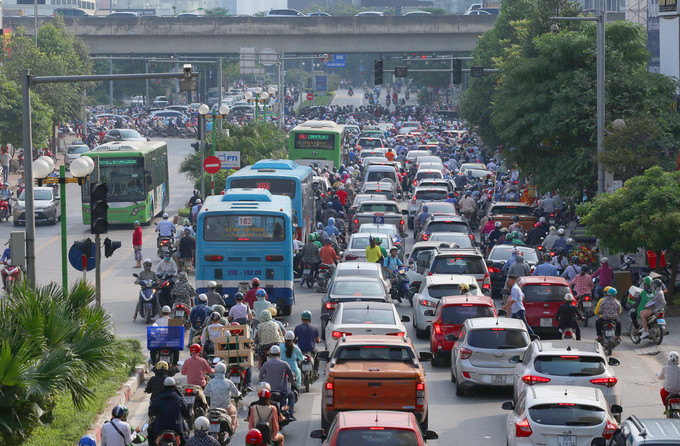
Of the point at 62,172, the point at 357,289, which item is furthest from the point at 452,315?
the point at 62,172

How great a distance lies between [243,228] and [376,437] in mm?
14295

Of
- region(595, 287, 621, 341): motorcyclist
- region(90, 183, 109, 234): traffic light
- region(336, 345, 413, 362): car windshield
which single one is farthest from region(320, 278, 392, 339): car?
region(336, 345, 413, 362): car windshield

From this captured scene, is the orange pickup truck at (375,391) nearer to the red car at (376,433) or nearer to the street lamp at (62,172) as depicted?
the red car at (376,433)

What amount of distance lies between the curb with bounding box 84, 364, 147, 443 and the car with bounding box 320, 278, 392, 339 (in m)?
4.27

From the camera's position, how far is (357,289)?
78.7 ft

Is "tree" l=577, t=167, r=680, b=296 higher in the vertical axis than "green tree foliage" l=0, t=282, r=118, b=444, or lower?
higher

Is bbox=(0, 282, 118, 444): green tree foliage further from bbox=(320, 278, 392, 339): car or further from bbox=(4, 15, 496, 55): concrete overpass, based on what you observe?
bbox=(4, 15, 496, 55): concrete overpass

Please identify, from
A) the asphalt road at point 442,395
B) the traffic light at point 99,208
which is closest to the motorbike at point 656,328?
the asphalt road at point 442,395

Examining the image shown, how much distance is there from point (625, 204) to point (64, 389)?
1614cm

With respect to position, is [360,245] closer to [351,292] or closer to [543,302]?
[351,292]

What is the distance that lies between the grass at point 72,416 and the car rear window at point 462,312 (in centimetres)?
573

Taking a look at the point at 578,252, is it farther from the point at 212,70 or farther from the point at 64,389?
the point at 212,70

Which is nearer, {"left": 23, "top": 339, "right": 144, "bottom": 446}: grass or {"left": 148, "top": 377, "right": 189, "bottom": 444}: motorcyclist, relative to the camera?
{"left": 148, "top": 377, "right": 189, "bottom": 444}: motorcyclist

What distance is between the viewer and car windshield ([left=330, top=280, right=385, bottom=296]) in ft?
78.2
